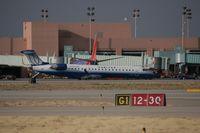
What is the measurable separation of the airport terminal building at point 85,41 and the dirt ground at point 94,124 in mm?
89237

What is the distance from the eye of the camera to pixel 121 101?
3158 centimetres

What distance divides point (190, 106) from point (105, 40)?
3568 inches

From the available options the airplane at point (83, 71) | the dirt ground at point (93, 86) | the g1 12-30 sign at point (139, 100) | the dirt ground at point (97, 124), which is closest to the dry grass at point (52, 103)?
the g1 12-30 sign at point (139, 100)

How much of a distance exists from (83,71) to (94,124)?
196 ft

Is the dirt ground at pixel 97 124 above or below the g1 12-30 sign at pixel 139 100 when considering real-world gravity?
below

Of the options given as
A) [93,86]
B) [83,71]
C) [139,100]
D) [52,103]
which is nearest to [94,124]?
[139,100]

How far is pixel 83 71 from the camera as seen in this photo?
3268 inches

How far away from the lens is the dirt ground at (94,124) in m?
21.7

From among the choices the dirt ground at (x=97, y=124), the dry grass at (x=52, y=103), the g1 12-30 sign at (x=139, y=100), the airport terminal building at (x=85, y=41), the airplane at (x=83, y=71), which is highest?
the airport terminal building at (x=85, y=41)

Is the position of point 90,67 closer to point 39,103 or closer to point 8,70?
point 8,70

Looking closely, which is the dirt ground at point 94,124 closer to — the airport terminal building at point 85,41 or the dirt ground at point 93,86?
the dirt ground at point 93,86

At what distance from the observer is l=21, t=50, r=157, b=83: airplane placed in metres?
80.3

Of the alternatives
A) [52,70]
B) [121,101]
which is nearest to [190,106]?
[121,101]

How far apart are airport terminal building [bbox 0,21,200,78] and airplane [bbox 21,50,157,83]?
94.4 ft
